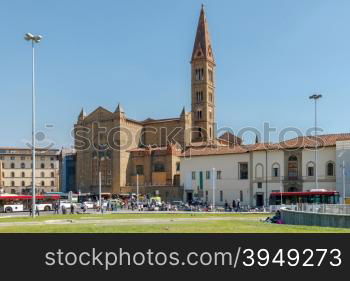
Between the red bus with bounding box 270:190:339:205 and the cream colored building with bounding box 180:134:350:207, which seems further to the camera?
the cream colored building with bounding box 180:134:350:207

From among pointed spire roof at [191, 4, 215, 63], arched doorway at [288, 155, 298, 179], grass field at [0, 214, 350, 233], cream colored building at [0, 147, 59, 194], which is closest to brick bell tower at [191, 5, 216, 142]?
pointed spire roof at [191, 4, 215, 63]

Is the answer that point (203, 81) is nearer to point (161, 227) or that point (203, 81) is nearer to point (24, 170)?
point (24, 170)

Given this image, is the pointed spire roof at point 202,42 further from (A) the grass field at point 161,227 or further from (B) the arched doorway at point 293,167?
(A) the grass field at point 161,227

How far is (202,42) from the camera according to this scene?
134 meters

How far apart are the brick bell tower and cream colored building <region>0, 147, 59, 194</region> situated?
43.1 m

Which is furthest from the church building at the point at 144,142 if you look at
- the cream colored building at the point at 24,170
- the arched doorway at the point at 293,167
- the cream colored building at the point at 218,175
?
the arched doorway at the point at 293,167

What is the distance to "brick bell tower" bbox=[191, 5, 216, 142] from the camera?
12896 centimetres

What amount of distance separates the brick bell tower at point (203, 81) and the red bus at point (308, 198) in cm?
6605

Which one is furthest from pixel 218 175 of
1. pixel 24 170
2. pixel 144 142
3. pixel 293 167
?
pixel 24 170

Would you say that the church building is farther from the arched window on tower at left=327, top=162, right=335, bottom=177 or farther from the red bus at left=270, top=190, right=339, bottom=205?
the red bus at left=270, top=190, right=339, bottom=205

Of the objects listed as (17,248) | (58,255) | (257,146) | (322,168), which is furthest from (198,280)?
(257,146)

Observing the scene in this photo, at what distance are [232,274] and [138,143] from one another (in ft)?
351

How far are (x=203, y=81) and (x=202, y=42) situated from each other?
430 inches

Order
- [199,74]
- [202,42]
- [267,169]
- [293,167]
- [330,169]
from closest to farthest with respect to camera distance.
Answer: [330,169], [293,167], [267,169], [199,74], [202,42]
